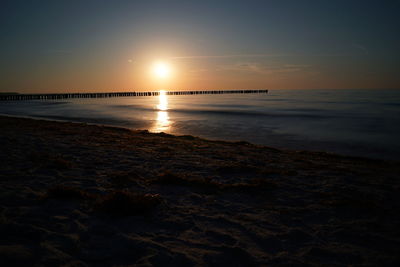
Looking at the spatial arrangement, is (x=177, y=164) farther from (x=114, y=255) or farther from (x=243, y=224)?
(x=114, y=255)

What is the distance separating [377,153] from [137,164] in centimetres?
1242

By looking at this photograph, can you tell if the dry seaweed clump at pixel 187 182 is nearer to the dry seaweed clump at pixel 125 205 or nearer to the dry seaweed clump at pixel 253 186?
the dry seaweed clump at pixel 253 186

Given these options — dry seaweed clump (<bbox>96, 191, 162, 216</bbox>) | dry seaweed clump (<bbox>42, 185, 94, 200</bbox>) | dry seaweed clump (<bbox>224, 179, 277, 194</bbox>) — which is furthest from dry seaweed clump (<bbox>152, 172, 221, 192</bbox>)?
dry seaweed clump (<bbox>42, 185, 94, 200</bbox>)

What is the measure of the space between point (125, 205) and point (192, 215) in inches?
43.7

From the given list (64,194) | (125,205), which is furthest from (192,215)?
(64,194)

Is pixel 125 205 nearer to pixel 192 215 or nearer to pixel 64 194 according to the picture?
pixel 192 215

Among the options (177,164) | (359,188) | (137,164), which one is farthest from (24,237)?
(359,188)

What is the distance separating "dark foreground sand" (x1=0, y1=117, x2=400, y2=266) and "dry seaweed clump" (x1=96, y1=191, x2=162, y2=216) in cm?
2

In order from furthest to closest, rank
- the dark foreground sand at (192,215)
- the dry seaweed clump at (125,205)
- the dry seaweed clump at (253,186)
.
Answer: the dry seaweed clump at (253,186), the dry seaweed clump at (125,205), the dark foreground sand at (192,215)

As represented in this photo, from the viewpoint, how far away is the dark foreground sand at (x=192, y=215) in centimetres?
293

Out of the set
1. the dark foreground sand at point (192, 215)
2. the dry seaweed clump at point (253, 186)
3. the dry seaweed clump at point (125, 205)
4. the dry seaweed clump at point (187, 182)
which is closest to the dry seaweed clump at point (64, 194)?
the dark foreground sand at point (192, 215)

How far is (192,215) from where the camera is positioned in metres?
4.00

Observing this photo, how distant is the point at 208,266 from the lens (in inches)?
109

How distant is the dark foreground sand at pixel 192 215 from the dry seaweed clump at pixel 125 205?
2 centimetres
